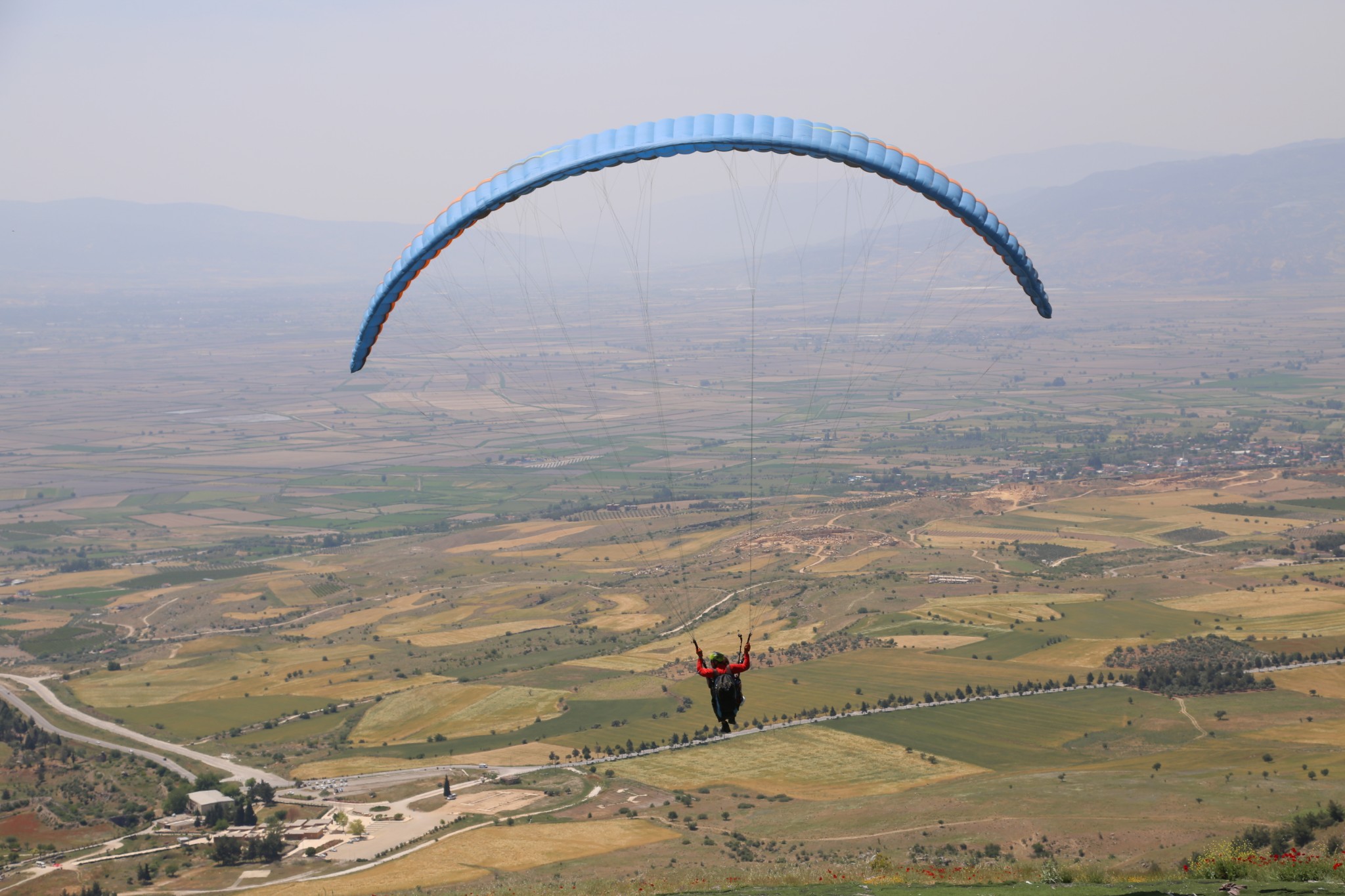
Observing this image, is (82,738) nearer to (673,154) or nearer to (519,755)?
(519,755)

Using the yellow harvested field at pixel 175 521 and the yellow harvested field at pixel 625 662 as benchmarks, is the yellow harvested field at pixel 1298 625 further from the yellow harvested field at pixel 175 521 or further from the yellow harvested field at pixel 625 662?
the yellow harvested field at pixel 175 521

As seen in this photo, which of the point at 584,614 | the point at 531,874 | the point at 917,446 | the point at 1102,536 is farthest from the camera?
the point at 917,446

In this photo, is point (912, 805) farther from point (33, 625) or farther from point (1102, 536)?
point (33, 625)

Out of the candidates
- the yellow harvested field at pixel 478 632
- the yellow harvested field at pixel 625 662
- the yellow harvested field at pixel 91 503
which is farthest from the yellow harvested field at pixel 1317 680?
the yellow harvested field at pixel 91 503

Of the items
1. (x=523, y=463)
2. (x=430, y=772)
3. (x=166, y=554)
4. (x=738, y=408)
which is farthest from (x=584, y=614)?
(x=738, y=408)

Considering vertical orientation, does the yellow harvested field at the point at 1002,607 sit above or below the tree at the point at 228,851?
above

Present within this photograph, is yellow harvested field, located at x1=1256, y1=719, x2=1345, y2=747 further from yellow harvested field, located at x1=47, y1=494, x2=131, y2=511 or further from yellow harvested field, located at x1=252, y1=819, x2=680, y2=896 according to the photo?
yellow harvested field, located at x1=47, y1=494, x2=131, y2=511
